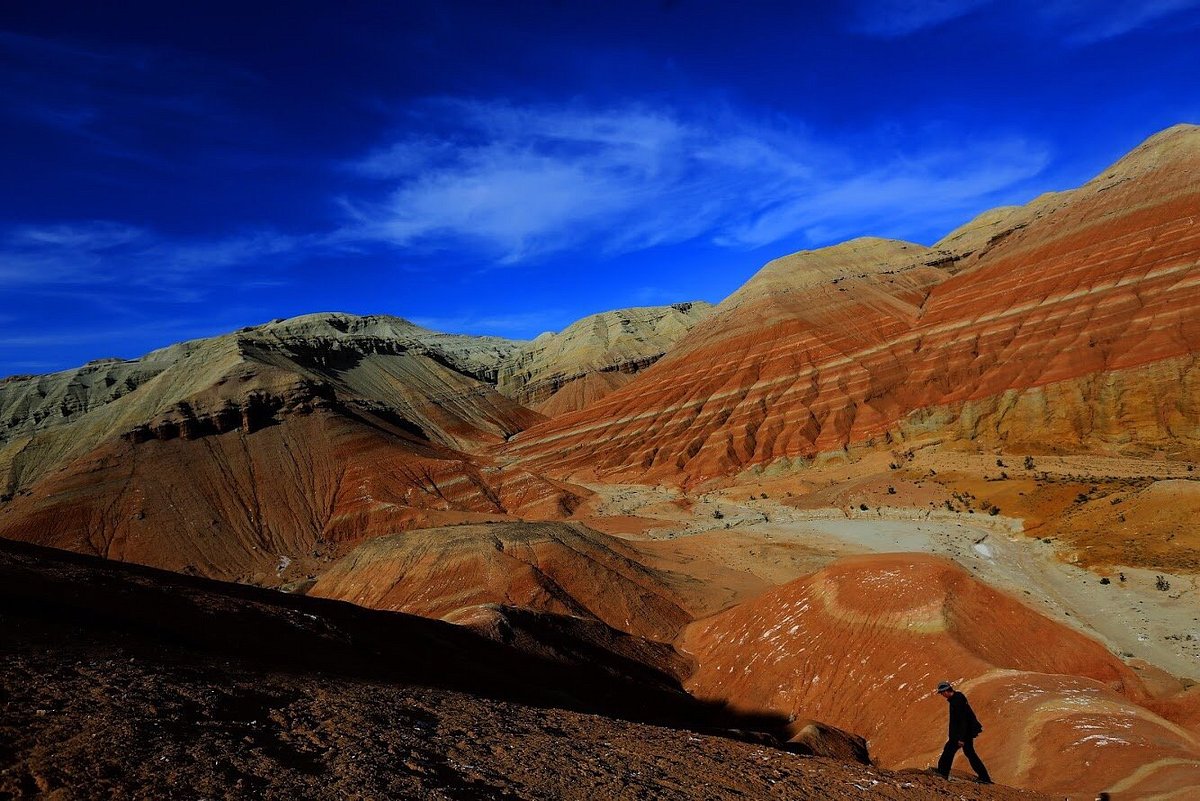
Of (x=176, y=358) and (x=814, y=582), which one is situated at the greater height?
(x=176, y=358)

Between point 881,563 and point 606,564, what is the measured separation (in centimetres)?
1372

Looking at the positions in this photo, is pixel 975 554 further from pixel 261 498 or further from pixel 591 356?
pixel 591 356

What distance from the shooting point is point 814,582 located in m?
22.5

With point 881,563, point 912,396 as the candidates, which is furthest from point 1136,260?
point 881,563

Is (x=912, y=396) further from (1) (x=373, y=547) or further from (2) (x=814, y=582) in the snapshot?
(1) (x=373, y=547)

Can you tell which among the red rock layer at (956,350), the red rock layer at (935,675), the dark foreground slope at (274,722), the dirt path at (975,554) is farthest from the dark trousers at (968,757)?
the red rock layer at (956,350)

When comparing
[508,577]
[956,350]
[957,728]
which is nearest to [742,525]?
[508,577]

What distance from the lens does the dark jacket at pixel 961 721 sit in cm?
1068

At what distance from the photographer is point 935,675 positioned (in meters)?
16.8

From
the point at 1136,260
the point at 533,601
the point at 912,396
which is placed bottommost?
the point at 533,601

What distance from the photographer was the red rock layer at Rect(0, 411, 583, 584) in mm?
45500

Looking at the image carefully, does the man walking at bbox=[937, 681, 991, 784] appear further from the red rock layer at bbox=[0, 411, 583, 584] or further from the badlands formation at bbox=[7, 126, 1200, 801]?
the red rock layer at bbox=[0, 411, 583, 584]

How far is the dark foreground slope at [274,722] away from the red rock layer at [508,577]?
14132 mm

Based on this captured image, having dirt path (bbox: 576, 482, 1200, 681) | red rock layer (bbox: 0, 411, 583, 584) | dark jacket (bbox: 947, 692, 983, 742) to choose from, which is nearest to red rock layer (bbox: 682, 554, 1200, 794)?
dark jacket (bbox: 947, 692, 983, 742)
